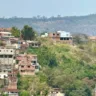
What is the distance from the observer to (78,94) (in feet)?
145

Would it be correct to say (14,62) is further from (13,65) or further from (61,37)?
(61,37)

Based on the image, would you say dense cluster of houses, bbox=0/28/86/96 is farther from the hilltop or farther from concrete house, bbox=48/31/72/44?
the hilltop

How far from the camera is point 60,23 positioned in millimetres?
160125

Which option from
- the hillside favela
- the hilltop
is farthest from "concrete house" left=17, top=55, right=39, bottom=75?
the hilltop

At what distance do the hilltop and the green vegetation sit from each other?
94666 mm

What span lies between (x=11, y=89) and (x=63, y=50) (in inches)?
428

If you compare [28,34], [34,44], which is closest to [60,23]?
[28,34]

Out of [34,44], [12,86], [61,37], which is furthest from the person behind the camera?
[61,37]

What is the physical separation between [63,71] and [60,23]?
11317cm

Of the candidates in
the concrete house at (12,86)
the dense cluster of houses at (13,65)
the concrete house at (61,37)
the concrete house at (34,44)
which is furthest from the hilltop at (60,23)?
the concrete house at (12,86)

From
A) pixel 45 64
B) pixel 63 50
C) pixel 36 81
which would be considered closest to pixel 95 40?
pixel 63 50

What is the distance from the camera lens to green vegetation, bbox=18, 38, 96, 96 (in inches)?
1702

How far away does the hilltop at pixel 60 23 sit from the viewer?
501 feet

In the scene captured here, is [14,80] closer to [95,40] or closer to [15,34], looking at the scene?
[15,34]
